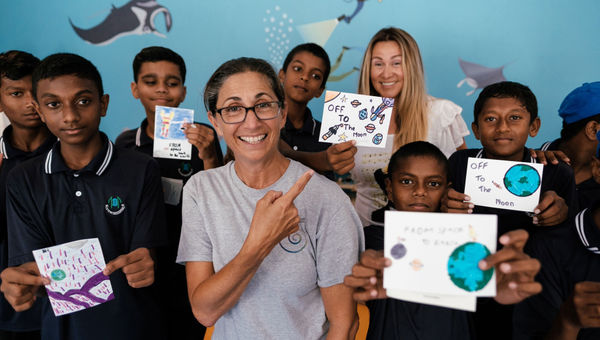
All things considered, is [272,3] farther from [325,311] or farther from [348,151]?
[325,311]

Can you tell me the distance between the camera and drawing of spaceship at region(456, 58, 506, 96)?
12.2 ft

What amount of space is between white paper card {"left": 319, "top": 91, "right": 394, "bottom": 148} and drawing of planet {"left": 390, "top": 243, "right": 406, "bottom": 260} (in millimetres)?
884

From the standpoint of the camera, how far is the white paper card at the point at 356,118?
1.93 meters

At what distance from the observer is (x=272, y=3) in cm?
395

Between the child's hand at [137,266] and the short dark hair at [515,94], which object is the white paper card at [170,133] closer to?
the child's hand at [137,266]

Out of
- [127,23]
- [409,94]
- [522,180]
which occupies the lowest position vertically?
[522,180]

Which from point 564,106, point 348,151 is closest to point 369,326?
point 348,151

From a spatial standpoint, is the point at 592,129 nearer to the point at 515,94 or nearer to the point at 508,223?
the point at 515,94

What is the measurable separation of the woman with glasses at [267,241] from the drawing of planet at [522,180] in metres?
0.72

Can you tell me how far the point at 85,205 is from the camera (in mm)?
1658

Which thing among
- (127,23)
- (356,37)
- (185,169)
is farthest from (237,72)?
(127,23)

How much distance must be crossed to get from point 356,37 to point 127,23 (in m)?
2.35

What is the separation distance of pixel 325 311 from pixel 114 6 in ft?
13.3

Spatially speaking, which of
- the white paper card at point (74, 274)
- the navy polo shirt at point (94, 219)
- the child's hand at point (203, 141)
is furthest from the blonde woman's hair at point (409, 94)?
the white paper card at point (74, 274)
